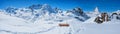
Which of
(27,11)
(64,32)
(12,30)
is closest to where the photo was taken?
(64,32)

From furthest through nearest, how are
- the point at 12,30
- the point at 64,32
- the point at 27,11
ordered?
the point at 27,11 < the point at 12,30 < the point at 64,32

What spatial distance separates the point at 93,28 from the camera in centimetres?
469

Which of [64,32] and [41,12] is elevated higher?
[41,12]

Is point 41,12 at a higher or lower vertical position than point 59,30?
higher

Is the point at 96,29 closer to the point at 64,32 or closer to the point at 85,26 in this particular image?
the point at 85,26

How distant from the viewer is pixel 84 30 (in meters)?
4.58

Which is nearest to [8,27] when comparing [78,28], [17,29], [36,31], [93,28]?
[17,29]

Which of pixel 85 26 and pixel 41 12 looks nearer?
pixel 85 26

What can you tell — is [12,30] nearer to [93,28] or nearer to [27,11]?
[93,28]

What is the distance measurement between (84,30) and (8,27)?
172cm

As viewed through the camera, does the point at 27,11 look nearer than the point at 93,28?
No

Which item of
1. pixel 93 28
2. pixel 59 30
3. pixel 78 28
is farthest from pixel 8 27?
pixel 93 28

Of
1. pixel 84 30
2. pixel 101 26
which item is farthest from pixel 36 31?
pixel 101 26

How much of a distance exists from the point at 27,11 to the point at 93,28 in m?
114
